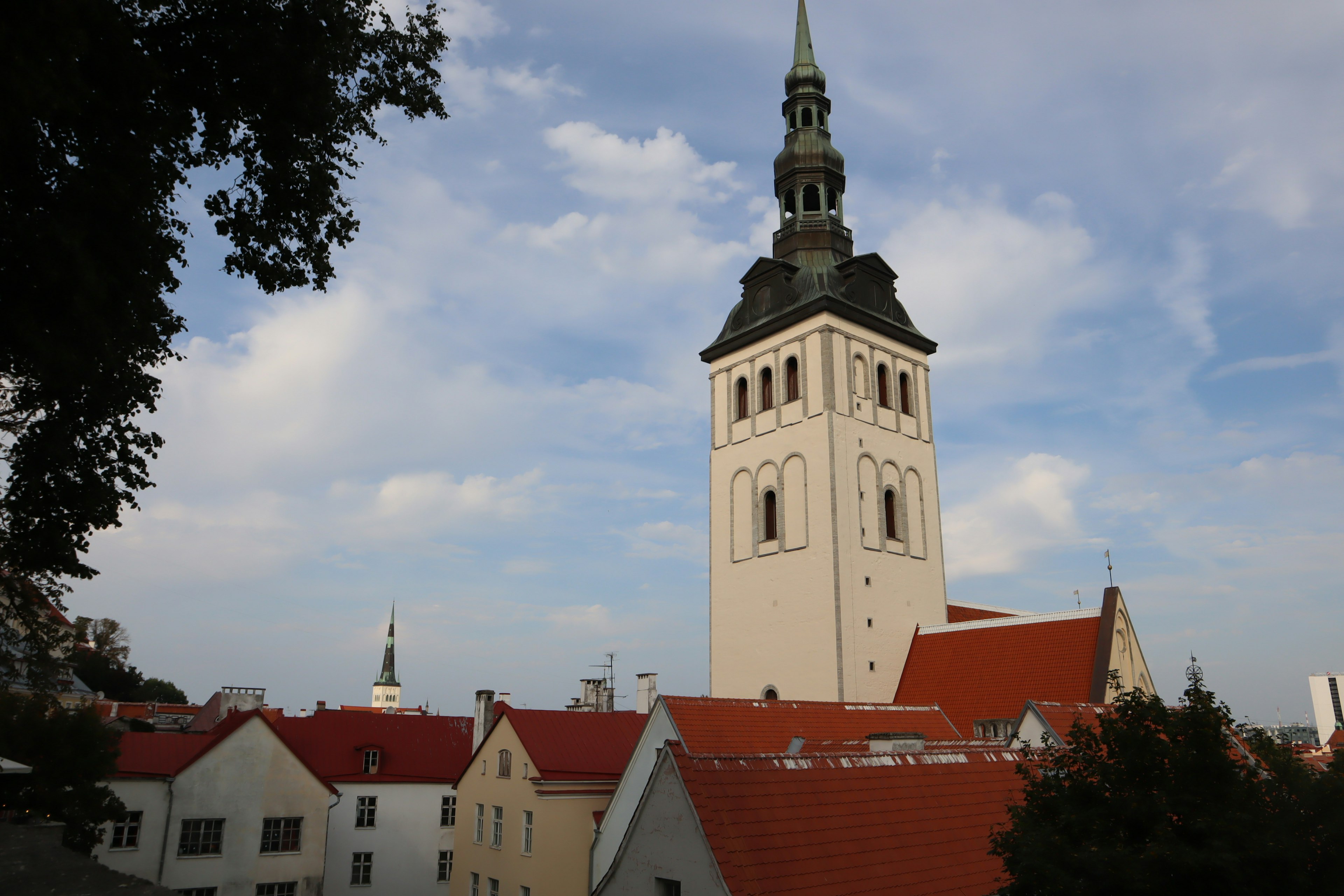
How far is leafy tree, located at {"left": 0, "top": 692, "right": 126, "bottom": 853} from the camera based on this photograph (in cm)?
2000

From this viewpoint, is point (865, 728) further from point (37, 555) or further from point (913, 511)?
point (37, 555)

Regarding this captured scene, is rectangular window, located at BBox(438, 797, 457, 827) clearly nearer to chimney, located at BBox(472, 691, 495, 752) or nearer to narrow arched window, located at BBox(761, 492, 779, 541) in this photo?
chimney, located at BBox(472, 691, 495, 752)

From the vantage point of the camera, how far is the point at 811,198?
34.1m

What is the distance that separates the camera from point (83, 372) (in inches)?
340

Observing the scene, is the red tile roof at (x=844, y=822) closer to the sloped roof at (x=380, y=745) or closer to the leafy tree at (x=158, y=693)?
the sloped roof at (x=380, y=745)

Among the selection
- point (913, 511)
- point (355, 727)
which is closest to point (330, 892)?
point (355, 727)

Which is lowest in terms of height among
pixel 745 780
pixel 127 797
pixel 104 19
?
pixel 127 797

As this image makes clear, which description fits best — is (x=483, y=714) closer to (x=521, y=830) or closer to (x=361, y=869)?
(x=361, y=869)

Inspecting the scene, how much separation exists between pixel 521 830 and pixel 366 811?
1156cm

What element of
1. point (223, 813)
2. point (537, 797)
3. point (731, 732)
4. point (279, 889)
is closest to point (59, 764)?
point (223, 813)

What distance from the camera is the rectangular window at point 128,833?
27.7 m

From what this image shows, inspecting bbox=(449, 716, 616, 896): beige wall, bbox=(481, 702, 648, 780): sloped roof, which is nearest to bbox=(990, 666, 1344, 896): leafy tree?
bbox=(449, 716, 616, 896): beige wall

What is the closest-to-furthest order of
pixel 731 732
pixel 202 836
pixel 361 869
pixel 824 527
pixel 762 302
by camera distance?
pixel 731 732, pixel 824 527, pixel 202 836, pixel 762 302, pixel 361 869

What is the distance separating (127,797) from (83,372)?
2541 centimetres
